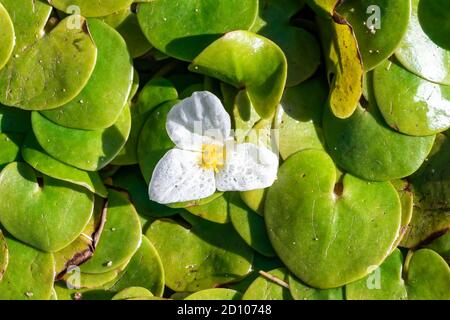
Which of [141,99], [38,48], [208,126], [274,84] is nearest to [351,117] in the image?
[274,84]

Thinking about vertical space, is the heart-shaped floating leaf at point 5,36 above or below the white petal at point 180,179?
above

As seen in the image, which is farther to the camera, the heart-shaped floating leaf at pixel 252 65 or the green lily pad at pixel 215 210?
the green lily pad at pixel 215 210

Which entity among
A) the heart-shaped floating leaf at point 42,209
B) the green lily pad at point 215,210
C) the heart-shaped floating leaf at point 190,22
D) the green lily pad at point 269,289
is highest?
the heart-shaped floating leaf at point 190,22

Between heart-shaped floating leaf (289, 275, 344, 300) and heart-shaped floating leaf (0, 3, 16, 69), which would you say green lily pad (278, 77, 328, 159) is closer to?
heart-shaped floating leaf (289, 275, 344, 300)

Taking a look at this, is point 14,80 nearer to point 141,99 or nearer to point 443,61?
point 141,99

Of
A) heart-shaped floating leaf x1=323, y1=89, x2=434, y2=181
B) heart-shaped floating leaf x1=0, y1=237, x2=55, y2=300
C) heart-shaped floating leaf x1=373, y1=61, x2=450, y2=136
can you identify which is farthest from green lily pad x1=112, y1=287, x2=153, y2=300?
heart-shaped floating leaf x1=373, y1=61, x2=450, y2=136

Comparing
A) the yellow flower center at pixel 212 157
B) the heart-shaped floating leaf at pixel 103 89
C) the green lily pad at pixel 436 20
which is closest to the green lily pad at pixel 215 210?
the yellow flower center at pixel 212 157

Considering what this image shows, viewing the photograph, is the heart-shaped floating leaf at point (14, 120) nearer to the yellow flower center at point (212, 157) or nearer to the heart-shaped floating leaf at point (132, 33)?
the heart-shaped floating leaf at point (132, 33)
